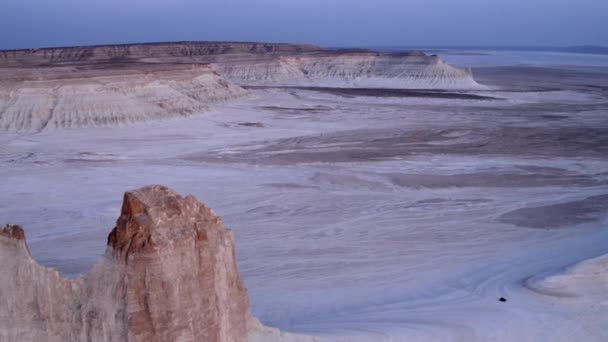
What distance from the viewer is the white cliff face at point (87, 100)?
103ft

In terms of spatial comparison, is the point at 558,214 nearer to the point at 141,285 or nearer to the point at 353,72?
the point at 141,285

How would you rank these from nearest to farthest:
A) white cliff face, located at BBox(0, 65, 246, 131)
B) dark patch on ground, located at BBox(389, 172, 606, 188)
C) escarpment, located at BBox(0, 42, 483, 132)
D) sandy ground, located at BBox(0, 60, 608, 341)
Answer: sandy ground, located at BBox(0, 60, 608, 341), dark patch on ground, located at BBox(389, 172, 606, 188), white cliff face, located at BBox(0, 65, 246, 131), escarpment, located at BBox(0, 42, 483, 132)

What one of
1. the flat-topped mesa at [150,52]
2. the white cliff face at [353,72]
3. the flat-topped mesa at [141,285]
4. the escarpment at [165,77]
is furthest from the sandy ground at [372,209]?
the flat-topped mesa at [150,52]

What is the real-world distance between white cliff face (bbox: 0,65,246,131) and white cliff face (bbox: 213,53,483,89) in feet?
92.0

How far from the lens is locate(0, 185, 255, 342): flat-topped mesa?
6.20 metres

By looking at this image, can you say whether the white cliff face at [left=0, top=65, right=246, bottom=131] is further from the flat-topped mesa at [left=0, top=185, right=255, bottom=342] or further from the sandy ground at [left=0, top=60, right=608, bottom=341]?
the flat-topped mesa at [left=0, top=185, right=255, bottom=342]

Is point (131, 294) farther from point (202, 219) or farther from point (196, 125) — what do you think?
point (196, 125)

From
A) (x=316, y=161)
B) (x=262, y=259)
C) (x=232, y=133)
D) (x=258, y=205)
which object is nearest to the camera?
(x=262, y=259)

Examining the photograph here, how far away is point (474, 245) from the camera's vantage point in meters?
14.8

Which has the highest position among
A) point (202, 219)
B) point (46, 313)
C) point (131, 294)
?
point (202, 219)

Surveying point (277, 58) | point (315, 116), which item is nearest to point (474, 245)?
point (315, 116)

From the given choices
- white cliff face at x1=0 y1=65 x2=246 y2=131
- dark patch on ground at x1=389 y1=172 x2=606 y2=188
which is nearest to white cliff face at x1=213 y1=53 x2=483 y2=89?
white cliff face at x1=0 y1=65 x2=246 y2=131

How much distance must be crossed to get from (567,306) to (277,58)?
60.8 m

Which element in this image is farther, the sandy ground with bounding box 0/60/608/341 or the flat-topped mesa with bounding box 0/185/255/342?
the sandy ground with bounding box 0/60/608/341
